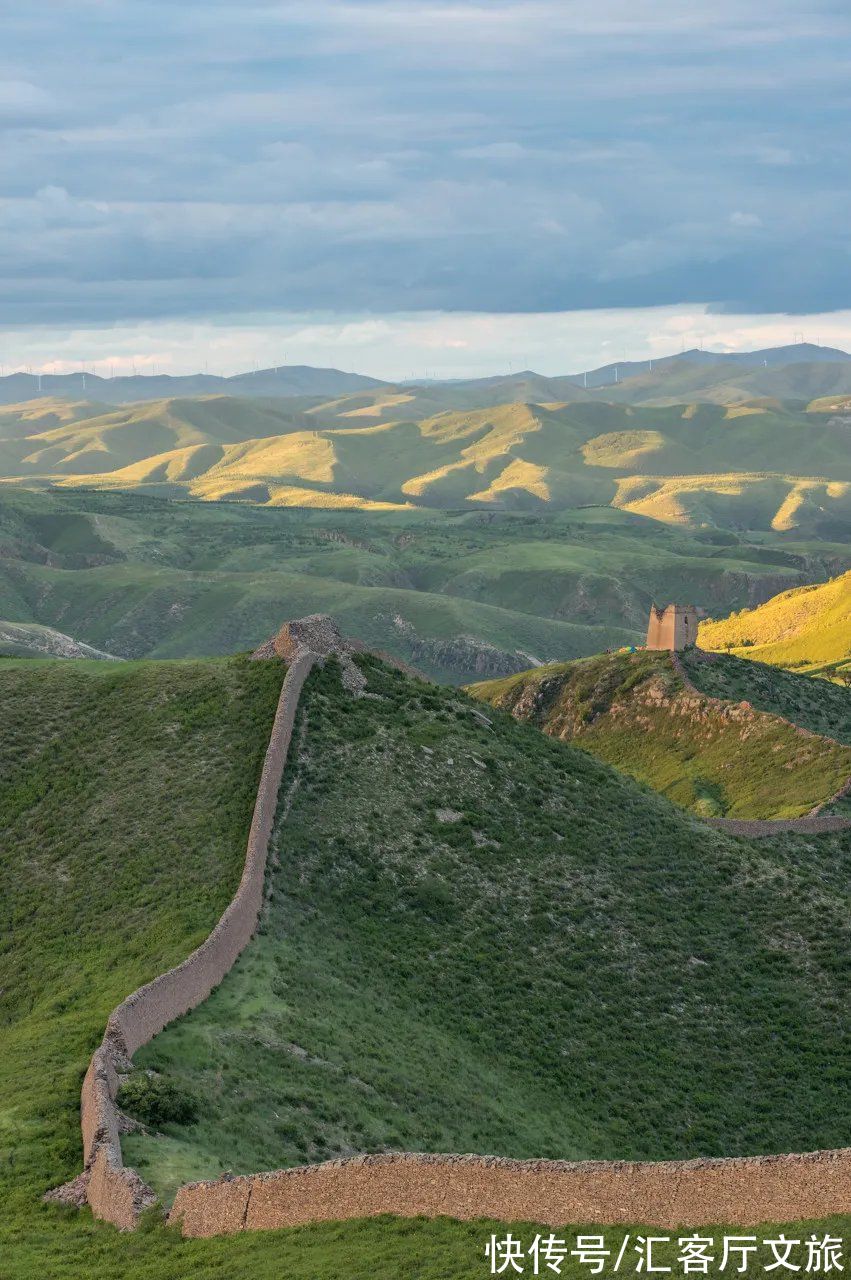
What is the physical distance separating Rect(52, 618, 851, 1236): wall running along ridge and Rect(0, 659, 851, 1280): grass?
1437 mm

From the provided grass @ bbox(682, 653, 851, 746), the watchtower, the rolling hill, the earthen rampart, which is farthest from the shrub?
the watchtower

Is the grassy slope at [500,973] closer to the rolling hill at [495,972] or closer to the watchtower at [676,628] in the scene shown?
the rolling hill at [495,972]

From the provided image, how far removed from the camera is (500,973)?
70.9m

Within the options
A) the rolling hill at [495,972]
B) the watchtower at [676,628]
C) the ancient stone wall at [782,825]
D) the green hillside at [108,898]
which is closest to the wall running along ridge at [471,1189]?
the green hillside at [108,898]

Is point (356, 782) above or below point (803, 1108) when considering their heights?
above

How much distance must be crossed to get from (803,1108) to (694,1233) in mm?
33707

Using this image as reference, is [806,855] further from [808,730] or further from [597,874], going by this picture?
[808,730]

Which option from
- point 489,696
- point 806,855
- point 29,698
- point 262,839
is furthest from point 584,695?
point 262,839

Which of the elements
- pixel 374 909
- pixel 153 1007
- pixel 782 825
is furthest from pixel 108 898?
pixel 782 825

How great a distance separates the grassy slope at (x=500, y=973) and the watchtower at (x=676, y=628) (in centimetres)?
4344

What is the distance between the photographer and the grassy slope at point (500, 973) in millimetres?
56531

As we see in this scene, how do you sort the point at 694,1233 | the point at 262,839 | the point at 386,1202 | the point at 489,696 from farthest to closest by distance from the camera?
1. the point at 489,696
2. the point at 262,839
3. the point at 386,1202
4. the point at 694,1233

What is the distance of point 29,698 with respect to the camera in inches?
3524

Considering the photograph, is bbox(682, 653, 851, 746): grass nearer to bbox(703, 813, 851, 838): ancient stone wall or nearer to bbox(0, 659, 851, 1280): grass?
bbox(703, 813, 851, 838): ancient stone wall
